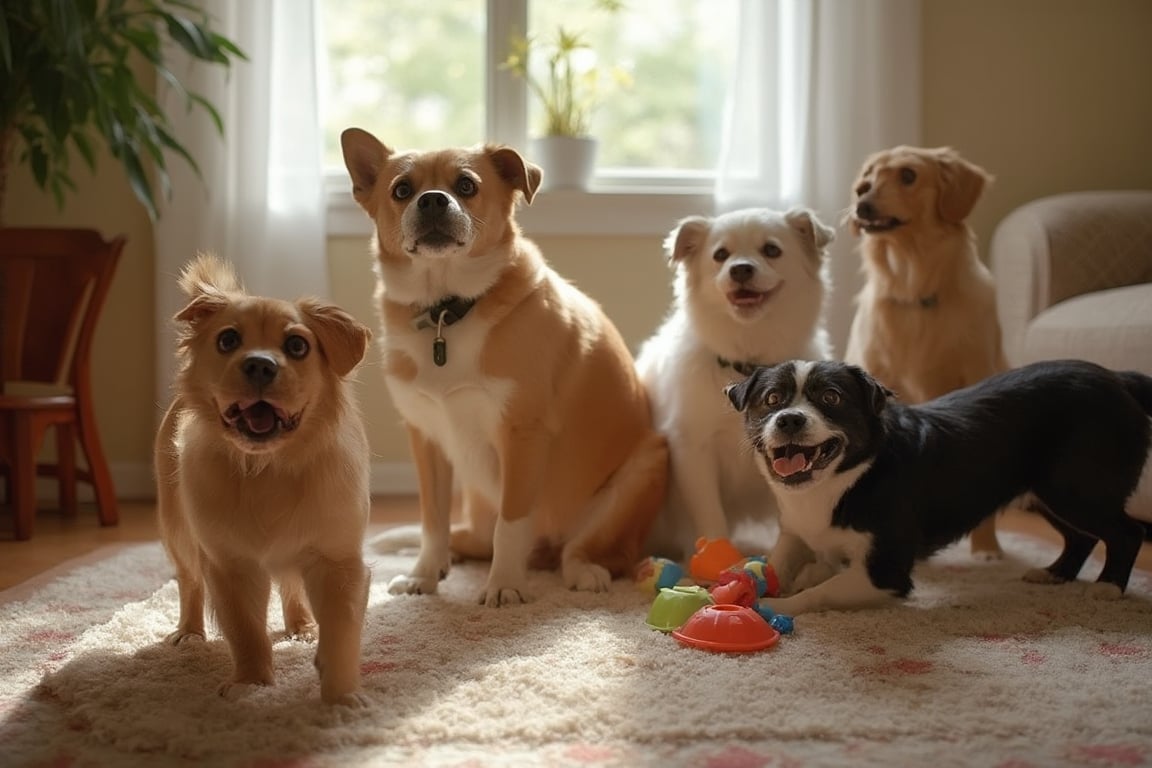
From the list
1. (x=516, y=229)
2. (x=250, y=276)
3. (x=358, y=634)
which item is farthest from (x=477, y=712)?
(x=250, y=276)

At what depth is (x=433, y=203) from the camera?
255cm

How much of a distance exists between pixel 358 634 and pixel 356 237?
2.76 metres

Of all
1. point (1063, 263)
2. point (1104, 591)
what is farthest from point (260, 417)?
point (1063, 263)

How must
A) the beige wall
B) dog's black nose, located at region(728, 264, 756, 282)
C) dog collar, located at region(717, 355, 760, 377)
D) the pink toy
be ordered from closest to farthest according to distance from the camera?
the pink toy
dog's black nose, located at region(728, 264, 756, 282)
dog collar, located at region(717, 355, 760, 377)
the beige wall

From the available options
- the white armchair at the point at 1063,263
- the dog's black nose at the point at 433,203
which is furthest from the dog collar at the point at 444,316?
the white armchair at the point at 1063,263

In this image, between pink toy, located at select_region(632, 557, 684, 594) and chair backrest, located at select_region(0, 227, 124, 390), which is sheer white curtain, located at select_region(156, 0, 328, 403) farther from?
pink toy, located at select_region(632, 557, 684, 594)

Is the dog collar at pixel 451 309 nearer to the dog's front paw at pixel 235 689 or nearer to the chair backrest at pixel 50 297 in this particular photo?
the dog's front paw at pixel 235 689

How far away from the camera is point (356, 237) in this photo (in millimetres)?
4383

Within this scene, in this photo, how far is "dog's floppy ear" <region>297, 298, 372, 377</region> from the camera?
1900mm

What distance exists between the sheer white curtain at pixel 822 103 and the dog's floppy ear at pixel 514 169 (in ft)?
5.73

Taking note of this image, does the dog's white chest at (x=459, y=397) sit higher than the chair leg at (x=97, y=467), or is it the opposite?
the dog's white chest at (x=459, y=397)

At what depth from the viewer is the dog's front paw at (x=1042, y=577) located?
2.70 metres

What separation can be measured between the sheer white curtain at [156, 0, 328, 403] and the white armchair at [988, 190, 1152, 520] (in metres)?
2.47

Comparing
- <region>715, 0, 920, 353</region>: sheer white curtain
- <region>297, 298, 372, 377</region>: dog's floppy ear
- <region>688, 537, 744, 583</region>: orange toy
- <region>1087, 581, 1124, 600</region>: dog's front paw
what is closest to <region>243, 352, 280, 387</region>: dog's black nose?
<region>297, 298, 372, 377</region>: dog's floppy ear
